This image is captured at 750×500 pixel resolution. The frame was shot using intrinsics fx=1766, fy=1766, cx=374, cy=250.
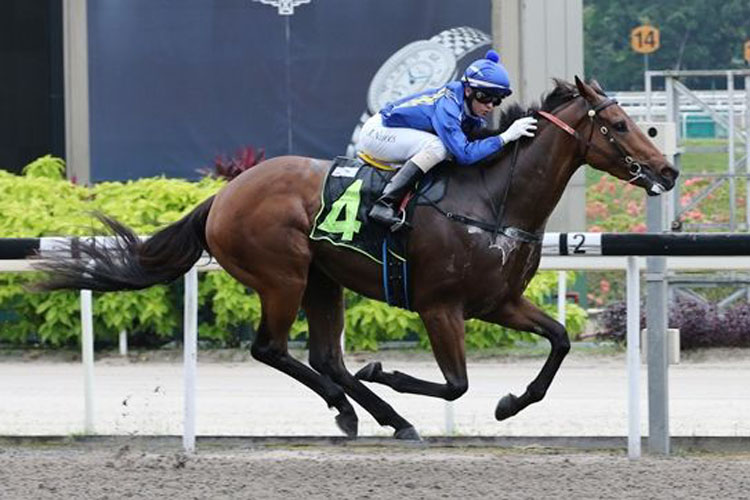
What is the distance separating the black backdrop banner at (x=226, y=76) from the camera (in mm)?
13680

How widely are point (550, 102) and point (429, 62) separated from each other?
20.6 feet

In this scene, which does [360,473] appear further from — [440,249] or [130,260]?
[130,260]

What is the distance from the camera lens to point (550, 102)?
7281 millimetres

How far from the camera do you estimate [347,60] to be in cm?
1372

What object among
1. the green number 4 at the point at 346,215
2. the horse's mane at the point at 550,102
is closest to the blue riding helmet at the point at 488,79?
the horse's mane at the point at 550,102

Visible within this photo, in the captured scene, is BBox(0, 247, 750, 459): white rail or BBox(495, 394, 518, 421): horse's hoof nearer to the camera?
BBox(495, 394, 518, 421): horse's hoof

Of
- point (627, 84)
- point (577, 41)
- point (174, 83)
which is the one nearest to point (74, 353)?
point (174, 83)

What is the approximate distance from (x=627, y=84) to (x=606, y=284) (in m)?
25.7

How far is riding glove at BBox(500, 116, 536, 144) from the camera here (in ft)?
23.4

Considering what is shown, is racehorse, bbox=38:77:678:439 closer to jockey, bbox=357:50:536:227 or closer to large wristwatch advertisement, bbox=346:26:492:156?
jockey, bbox=357:50:536:227

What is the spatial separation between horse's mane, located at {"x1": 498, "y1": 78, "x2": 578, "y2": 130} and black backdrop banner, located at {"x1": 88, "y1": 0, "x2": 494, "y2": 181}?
250 inches

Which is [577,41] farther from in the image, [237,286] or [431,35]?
[237,286]

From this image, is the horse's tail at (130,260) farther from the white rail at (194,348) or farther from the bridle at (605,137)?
the bridle at (605,137)

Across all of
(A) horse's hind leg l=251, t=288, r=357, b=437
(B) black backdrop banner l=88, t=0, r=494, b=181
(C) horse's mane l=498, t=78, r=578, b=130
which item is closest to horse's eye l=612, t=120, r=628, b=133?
(C) horse's mane l=498, t=78, r=578, b=130
